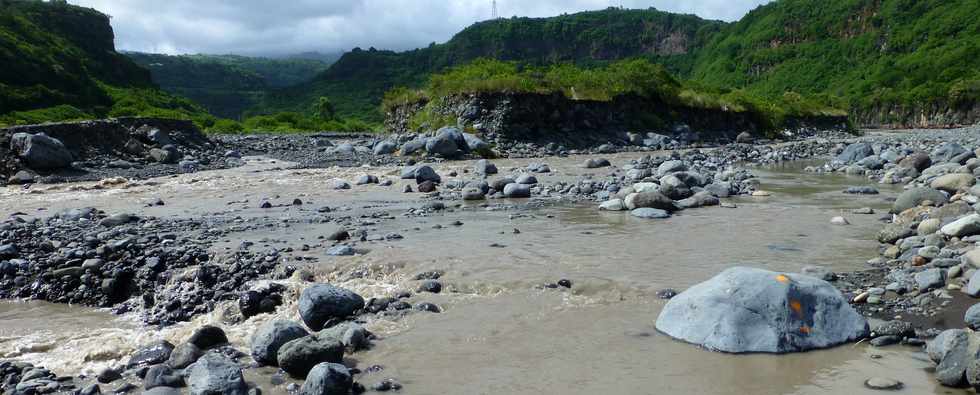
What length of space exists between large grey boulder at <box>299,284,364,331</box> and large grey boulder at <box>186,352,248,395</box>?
132 cm

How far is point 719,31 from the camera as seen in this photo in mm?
151375

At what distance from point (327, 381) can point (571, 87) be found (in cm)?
2381

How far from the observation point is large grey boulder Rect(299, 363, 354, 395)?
13.7 feet

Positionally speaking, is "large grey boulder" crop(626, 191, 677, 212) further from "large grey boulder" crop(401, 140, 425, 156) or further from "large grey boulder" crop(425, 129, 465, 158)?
"large grey boulder" crop(401, 140, 425, 156)

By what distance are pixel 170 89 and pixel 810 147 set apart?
120408mm

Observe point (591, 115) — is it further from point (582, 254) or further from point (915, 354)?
point (915, 354)

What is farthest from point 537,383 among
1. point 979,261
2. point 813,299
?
point 979,261

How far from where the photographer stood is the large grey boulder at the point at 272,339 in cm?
489

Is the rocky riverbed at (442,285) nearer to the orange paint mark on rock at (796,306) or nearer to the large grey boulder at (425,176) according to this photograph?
the orange paint mark on rock at (796,306)

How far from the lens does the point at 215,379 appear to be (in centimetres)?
425

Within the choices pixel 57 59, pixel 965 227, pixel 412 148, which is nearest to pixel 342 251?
pixel 965 227

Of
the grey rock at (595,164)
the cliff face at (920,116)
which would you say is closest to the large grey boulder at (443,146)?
the grey rock at (595,164)

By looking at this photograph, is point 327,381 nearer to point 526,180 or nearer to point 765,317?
point 765,317

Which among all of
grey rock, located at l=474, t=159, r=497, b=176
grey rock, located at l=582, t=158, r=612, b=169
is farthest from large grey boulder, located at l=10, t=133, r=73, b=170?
grey rock, located at l=582, t=158, r=612, b=169
